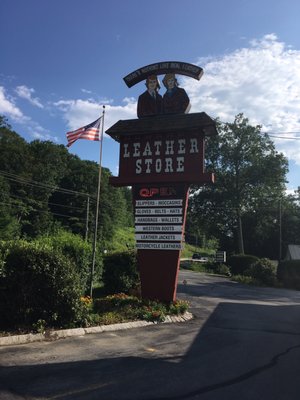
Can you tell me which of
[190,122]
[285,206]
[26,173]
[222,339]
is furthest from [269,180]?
[222,339]

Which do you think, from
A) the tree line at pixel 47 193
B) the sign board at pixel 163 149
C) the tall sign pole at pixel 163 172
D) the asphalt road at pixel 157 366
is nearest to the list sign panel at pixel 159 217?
the tall sign pole at pixel 163 172

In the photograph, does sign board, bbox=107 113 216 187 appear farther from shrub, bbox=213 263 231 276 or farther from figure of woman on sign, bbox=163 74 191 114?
shrub, bbox=213 263 231 276

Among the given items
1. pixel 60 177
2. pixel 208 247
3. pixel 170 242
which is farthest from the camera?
pixel 208 247

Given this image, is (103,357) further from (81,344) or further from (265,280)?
(265,280)

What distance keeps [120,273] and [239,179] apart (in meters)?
42.1

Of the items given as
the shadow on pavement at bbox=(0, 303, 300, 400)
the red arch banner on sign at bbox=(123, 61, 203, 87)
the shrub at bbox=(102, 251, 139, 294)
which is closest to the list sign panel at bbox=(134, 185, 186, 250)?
the red arch banner on sign at bbox=(123, 61, 203, 87)

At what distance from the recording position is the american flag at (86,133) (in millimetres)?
16547

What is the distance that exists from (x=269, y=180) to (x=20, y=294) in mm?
50891

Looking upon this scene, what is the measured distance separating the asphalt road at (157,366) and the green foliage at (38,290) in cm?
80

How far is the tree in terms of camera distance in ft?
186

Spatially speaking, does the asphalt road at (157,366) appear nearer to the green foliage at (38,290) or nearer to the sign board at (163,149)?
the green foliage at (38,290)

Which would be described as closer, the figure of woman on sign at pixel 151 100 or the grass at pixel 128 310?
the grass at pixel 128 310

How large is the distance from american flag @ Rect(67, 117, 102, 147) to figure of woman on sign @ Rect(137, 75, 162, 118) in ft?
7.99

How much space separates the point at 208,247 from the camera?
140 meters
